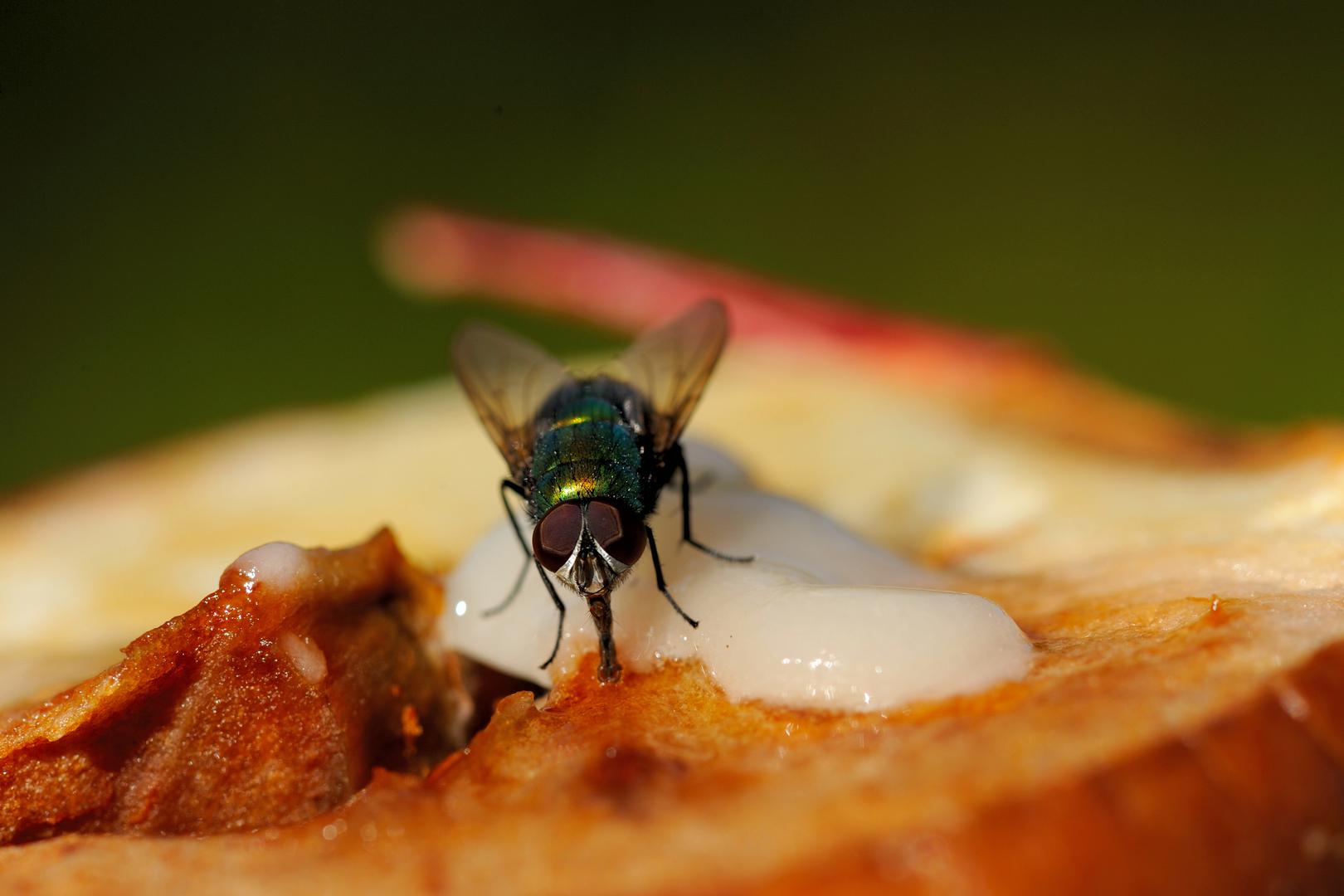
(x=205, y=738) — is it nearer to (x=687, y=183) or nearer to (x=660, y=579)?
(x=660, y=579)

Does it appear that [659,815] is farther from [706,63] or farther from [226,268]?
[706,63]

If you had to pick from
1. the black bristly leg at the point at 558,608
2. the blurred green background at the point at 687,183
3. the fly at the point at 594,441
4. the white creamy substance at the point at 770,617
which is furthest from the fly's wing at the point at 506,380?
the blurred green background at the point at 687,183

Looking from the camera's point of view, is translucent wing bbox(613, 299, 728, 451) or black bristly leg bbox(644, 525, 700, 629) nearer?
black bristly leg bbox(644, 525, 700, 629)

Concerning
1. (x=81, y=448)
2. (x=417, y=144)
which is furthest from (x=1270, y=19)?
(x=81, y=448)

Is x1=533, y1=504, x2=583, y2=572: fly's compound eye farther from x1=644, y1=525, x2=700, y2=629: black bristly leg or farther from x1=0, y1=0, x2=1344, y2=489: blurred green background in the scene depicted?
x1=0, y1=0, x2=1344, y2=489: blurred green background

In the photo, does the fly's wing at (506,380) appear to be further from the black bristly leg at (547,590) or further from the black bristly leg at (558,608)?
the black bristly leg at (558,608)

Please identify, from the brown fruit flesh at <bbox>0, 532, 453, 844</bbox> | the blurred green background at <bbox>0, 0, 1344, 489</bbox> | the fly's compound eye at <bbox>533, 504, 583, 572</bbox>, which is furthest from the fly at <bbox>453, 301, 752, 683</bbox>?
the blurred green background at <bbox>0, 0, 1344, 489</bbox>

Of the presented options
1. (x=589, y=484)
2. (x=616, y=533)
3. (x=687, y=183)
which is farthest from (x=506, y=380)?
(x=687, y=183)
